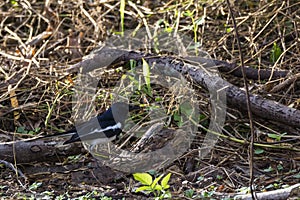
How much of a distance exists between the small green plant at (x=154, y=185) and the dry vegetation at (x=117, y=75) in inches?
7.3

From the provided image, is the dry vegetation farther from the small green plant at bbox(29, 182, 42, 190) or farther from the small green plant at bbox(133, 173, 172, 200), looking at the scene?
the small green plant at bbox(133, 173, 172, 200)

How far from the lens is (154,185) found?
9.68 feet

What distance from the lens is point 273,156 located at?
4.06 meters

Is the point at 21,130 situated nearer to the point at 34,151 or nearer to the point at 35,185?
the point at 34,151

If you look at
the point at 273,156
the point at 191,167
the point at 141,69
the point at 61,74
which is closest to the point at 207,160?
the point at 191,167

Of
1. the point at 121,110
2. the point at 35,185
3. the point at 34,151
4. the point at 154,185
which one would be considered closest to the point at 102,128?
the point at 121,110

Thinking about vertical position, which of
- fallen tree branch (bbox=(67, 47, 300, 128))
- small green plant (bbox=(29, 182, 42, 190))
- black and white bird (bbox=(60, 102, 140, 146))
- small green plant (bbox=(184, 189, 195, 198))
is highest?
fallen tree branch (bbox=(67, 47, 300, 128))

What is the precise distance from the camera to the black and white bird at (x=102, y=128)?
4.02 meters

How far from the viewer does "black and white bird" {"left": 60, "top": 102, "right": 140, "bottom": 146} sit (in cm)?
402

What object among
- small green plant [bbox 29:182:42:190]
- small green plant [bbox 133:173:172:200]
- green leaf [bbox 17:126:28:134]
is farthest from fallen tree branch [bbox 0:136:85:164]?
small green plant [bbox 133:173:172:200]

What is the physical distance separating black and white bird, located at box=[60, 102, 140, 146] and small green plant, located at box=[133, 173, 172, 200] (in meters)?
0.75

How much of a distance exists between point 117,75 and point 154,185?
2361 millimetres

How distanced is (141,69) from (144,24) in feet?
3.22

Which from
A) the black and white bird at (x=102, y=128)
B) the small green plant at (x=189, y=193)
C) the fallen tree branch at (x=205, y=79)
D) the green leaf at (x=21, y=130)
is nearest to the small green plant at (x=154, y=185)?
the small green plant at (x=189, y=193)
